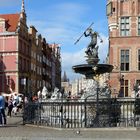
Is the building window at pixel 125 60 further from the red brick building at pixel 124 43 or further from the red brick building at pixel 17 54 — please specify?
the red brick building at pixel 17 54

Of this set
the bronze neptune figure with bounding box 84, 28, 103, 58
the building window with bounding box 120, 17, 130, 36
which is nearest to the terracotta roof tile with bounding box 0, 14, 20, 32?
the building window with bounding box 120, 17, 130, 36

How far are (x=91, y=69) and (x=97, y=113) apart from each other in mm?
6175

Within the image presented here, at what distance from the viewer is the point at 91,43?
2525cm

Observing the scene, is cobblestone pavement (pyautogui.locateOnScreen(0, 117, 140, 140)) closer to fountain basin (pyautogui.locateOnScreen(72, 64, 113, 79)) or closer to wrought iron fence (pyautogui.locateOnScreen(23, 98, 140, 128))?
wrought iron fence (pyautogui.locateOnScreen(23, 98, 140, 128))

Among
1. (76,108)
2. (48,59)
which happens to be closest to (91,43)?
(76,108)

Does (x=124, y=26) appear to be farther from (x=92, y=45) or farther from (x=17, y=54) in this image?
(x=92, y=45)

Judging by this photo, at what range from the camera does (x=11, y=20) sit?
8312 centimetres

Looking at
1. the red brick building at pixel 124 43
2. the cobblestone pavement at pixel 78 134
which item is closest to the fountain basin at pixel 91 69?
the cobblestone pavement at pixel 78 134

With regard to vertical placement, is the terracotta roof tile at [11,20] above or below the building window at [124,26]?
above

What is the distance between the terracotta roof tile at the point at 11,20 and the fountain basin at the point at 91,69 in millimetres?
54775

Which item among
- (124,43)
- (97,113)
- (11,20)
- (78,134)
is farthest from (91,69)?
(11,20)

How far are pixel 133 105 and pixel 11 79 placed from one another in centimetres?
5873

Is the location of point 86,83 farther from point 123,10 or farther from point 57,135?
point 123,10

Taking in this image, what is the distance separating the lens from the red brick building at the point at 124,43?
57.0 meters
